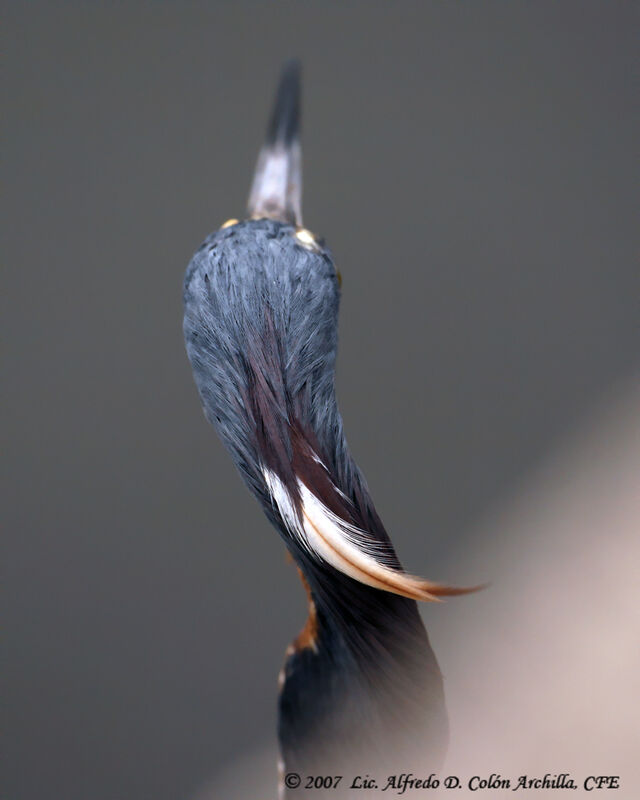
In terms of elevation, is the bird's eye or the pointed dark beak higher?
the pointed dark beak

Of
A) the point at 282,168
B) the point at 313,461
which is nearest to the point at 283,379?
the point at 313,461

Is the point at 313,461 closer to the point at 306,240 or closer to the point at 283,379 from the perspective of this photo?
the point at 283,379

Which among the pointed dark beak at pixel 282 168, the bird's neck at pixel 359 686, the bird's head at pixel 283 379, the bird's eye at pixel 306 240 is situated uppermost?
the pointed dark beak at pixel 282 168

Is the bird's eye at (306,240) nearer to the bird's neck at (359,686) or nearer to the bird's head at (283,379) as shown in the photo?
the bird's head at (283,379)

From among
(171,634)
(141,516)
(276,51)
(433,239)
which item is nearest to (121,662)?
(171,634)

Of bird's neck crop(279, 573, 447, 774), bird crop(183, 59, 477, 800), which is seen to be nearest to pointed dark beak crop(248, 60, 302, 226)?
bird crop(183, 59, 477, 800)

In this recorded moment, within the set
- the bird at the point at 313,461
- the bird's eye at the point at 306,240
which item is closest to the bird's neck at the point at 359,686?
the bird at the point at 313,461

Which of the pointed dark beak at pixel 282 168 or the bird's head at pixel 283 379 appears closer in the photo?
the bird's head at pixel 283 379

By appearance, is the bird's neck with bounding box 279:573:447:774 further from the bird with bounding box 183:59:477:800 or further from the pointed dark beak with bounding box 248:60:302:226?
the pointed dark beak with bounding box 248:60:302:226
